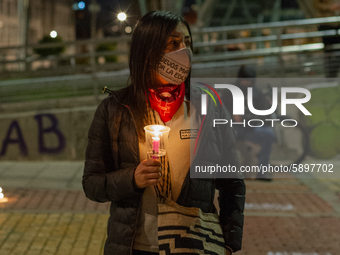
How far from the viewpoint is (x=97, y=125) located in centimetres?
197

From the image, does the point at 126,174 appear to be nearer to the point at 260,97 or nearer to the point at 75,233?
the point at 75,233

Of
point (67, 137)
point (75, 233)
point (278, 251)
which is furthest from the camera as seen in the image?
point (67, 137)

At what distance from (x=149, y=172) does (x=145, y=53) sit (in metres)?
0.54

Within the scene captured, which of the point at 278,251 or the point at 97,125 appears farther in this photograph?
the point at 278,251

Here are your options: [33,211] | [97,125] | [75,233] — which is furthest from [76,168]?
[97,125]

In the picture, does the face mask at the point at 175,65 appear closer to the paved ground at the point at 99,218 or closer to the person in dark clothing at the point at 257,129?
the paved ground at the point at 99,218

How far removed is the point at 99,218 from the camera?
17.4ft

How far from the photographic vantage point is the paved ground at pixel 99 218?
14.8ft

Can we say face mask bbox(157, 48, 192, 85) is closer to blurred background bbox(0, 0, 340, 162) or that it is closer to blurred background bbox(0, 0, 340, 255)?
blurred background bbox(0, 0, 340, 255)

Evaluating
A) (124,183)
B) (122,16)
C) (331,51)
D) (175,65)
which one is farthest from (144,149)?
(331,51)

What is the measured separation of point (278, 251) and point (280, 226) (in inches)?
28.0

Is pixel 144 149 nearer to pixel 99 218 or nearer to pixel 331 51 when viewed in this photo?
pixel 99 218

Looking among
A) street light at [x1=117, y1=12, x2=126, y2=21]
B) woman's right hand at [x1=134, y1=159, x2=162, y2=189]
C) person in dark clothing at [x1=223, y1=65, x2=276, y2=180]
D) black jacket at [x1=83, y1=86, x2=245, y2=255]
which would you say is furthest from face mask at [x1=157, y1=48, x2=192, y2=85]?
street light at [x1=117, y1=12, x2=126, y2=21]

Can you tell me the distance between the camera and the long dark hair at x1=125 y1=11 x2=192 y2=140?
1.85 metres
